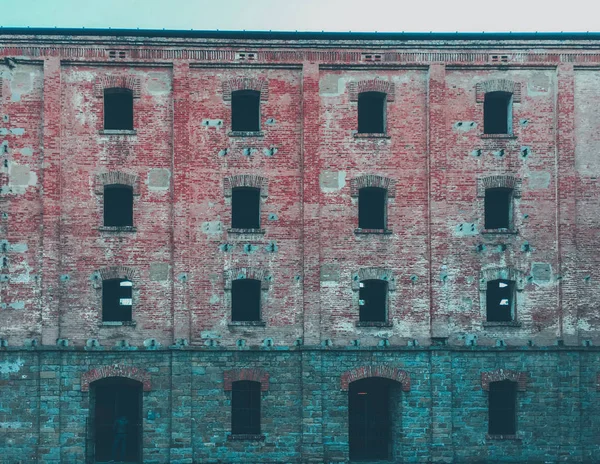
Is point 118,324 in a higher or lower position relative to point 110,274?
lower

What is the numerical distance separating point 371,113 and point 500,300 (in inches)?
270

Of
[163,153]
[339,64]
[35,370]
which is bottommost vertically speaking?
[35,370]

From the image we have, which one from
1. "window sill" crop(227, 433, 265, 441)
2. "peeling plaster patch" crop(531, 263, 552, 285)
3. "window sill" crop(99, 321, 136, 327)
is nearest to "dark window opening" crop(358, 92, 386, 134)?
"peeling plaster patch" crop(531, 263, 552, 285)

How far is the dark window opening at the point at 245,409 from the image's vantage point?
2731cm

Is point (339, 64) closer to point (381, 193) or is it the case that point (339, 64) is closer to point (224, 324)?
point (381, 193)

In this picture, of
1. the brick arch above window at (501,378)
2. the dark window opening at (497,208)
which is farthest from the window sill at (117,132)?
the brick arch above window at (501,378)

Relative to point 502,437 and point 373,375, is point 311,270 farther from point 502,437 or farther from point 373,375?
point 502,437

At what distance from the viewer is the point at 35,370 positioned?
1053 inches

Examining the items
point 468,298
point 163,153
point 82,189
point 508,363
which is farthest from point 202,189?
point 508,363

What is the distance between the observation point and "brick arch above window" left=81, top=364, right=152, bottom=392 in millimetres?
26875

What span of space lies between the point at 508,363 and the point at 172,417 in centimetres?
988

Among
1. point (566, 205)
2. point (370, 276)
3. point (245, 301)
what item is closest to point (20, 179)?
point (245, 301)

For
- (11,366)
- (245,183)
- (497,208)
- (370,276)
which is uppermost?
(245,183)

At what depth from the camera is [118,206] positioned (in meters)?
27.9
